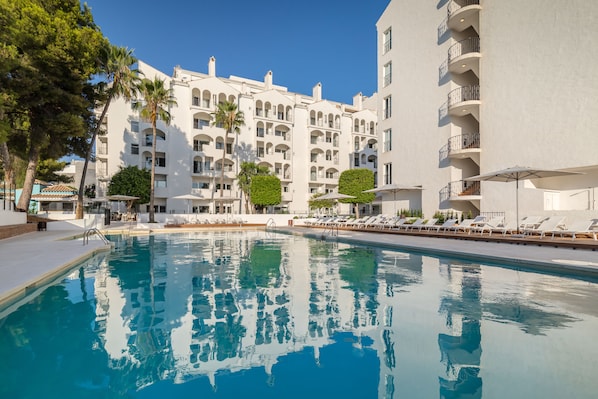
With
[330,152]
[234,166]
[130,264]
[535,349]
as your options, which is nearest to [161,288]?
[130,264]

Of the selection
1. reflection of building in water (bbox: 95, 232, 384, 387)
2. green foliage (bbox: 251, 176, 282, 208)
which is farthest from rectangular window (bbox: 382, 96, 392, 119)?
reflection of building in water (bbox: 95, 232, 384, 387)

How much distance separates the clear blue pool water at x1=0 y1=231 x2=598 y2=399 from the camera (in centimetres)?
363

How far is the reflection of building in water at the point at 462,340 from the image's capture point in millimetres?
3600

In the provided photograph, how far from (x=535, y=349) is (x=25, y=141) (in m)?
28.0

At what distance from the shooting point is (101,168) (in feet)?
125

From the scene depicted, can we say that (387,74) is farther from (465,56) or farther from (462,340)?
(462,340)

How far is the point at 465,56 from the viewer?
19.7 meters

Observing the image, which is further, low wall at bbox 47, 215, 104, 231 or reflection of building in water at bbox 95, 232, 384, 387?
low wall at bbox 47, 215, 104, 231

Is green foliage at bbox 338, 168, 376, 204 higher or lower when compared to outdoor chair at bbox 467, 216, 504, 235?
higher

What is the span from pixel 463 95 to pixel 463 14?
4725 mm

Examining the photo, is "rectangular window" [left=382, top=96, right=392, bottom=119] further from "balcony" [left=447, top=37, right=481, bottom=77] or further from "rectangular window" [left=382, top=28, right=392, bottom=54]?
"balcony" [left=447, top=37, right=481, bottom=77]

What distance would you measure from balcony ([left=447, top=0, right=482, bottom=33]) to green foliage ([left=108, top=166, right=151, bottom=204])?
2931 centimetres

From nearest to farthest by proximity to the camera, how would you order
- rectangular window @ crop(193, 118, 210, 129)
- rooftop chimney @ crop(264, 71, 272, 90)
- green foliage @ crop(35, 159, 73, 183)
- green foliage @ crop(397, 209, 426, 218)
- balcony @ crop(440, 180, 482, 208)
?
1. balcony @ crop(440, 180, 482, 208)
2. green foliage @ crop(397, 209, 426, 218)
3. green foliage @ crop(35, 159, 73, 183)
4. rectangular window @ crop(193, 118, 210, 129)
5. rooftop chimney @ crop(264, 71, 272, 90)

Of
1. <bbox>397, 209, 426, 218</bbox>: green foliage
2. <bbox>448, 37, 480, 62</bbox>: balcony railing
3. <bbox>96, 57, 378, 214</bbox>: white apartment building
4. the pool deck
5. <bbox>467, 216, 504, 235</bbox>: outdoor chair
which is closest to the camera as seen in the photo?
the pool deck
